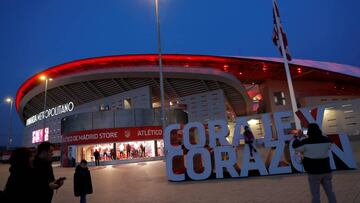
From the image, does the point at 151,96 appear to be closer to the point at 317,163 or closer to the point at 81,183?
the point at 81,183

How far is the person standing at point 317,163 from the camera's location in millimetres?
4285

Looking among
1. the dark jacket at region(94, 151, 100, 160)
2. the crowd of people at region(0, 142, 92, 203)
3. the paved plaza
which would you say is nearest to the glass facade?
the dark jacket at region(94, 151, 100, 160)

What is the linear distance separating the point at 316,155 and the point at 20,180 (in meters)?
4.53

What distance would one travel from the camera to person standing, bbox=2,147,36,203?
312 cm

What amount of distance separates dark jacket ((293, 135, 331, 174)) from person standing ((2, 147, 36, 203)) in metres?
4.28

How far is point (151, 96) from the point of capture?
34.1 meters

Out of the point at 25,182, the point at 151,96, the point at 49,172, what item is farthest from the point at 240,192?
the point at 151,96

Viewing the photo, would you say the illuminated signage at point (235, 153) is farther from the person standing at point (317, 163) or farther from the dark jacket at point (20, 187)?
the dark jacket at point (20, 187)

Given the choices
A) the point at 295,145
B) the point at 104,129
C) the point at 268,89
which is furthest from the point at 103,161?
the point at 268,89

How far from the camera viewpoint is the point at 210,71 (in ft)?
109

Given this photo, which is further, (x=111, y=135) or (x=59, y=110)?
(x=59, y=110)

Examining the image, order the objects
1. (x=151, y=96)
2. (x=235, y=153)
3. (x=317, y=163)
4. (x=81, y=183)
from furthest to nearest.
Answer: (x=151, y=96) < (x=235, y=153) < (x=81, y=183) < (x=317, y=163)

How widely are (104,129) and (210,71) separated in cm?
1608

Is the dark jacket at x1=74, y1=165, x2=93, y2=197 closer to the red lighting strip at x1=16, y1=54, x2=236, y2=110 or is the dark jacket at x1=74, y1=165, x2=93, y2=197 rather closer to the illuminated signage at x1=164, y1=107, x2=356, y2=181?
the illuminated signage at x1=164, y1=107, x2=356, y2=181
